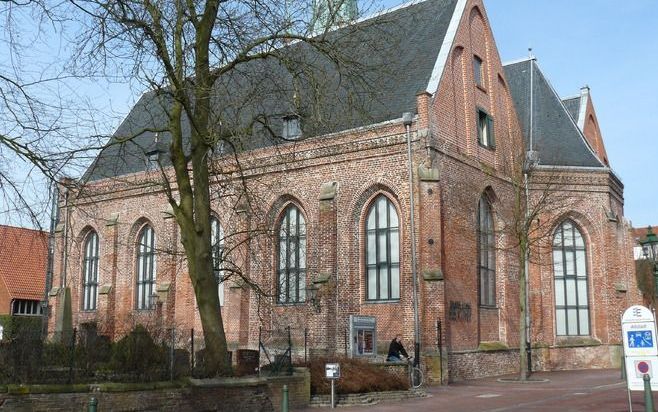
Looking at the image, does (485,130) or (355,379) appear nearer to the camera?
(355,379)

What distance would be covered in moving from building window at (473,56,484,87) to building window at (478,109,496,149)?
1.24 meters

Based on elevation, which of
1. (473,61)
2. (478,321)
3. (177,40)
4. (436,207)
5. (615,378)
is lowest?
(615,378)

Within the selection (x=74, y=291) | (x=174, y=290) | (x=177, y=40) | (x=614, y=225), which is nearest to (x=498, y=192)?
(x=614, y=225)

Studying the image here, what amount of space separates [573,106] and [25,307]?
32912 millimetres

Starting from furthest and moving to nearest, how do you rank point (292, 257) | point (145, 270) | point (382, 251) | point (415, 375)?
point (145, 270) → point (292, 257) → point (382, 251) → point (415, 375)

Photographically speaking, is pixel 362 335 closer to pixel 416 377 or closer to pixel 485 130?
pixel 416 377

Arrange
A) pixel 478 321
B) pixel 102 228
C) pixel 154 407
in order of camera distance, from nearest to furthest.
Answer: pixel 154 407 < pixel 478 321 < pixel 102 228

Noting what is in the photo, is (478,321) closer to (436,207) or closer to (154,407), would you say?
(436,207)

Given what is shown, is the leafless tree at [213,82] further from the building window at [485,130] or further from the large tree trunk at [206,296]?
the building window at [485,130]

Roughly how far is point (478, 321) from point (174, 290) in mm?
12881

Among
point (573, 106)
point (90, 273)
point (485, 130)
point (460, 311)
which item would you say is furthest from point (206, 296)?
point (573, 106)

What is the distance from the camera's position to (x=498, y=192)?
27.7m

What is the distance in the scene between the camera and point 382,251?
2516cm

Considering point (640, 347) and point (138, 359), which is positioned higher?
point (640, 347)
